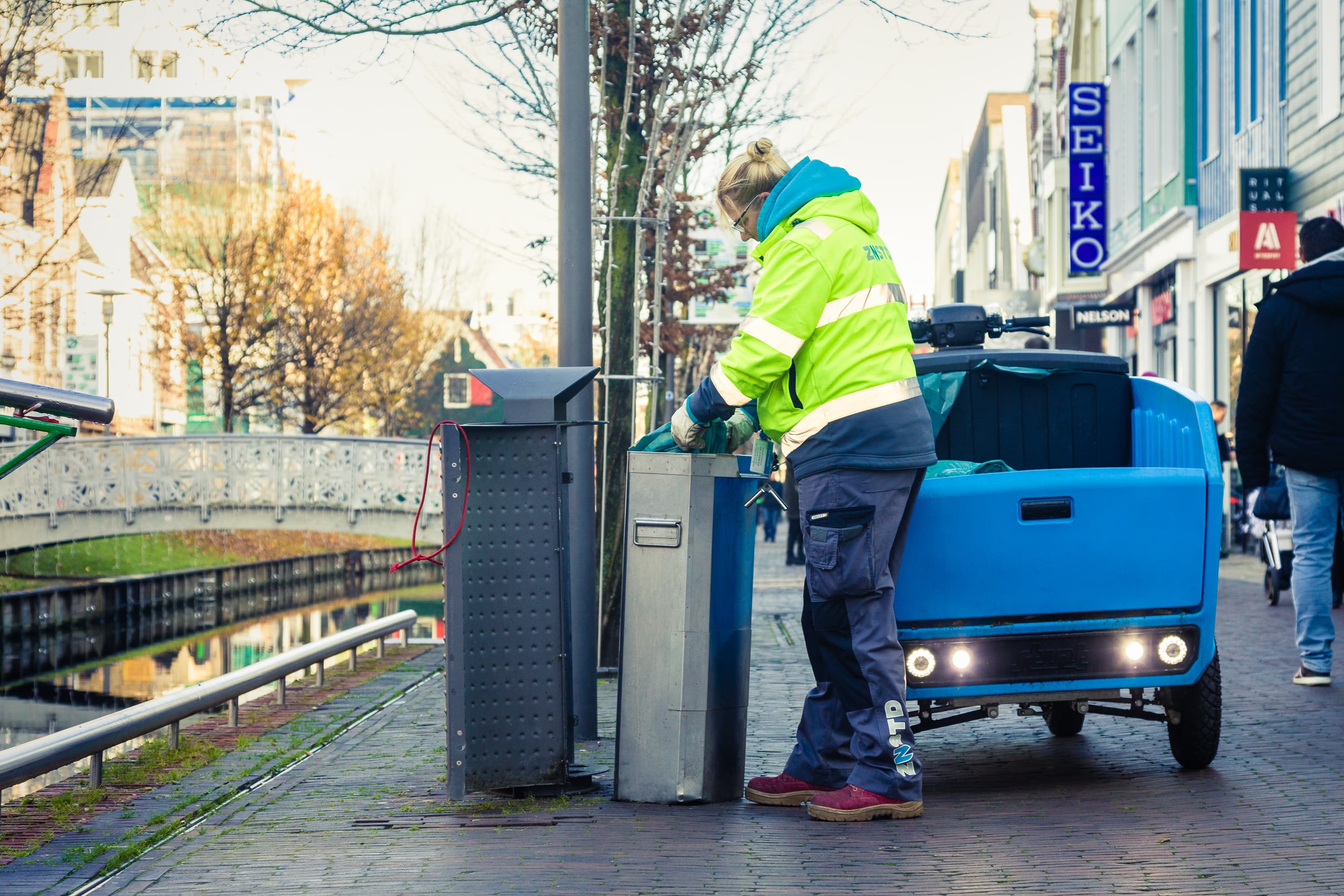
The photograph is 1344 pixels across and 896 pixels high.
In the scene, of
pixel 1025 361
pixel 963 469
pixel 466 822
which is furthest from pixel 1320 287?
pixel 466 822

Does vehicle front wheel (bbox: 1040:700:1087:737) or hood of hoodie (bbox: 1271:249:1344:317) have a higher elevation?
hood of hoodie (bbox: 1271:249:1344:317)

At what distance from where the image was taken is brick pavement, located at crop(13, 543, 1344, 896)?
4.16m

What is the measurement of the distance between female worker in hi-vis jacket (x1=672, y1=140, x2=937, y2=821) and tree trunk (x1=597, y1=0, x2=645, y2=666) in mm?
4648

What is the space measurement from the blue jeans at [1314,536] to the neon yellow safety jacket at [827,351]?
300cm

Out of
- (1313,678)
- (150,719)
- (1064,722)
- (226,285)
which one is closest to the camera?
(150,719)

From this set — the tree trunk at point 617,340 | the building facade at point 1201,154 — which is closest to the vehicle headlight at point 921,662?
the tree trunk at point 617,340

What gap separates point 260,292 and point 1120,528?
4172 cm

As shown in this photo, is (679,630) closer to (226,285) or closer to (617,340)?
(617,340)

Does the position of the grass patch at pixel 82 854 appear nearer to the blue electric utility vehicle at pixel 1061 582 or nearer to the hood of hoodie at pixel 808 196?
the blue electric utility vehicle at pixel 1061 582

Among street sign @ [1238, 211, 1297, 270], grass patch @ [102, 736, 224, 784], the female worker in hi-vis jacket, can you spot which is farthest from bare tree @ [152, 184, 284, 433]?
the female worker in hi-vis jacket

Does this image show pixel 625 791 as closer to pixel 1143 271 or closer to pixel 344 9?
pixel 344 9

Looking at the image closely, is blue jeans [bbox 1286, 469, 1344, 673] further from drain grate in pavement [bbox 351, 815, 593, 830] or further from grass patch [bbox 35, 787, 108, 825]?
grass patch [bbox 35, 787, 108, 825]

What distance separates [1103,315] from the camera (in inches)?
1235

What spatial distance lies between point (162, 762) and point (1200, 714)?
154 inches
